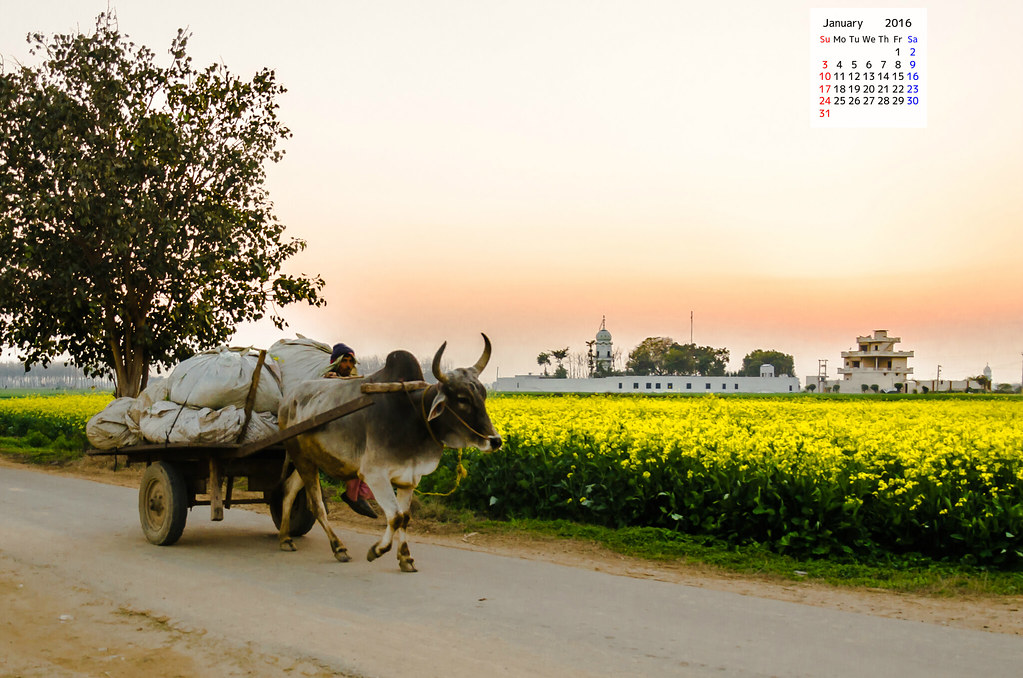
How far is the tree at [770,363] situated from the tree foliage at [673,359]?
16.9 ft

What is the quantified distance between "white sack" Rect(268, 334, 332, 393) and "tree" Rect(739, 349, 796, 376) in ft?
416

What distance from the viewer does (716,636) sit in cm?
682

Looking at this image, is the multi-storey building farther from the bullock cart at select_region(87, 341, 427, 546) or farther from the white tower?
the bullock cart at select_region(87, 341, 427, 546)

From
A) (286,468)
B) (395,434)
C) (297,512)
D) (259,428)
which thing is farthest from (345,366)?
(297,512)

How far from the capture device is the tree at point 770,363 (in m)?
134

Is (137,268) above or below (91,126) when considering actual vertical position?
below

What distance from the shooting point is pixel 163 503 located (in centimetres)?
1023

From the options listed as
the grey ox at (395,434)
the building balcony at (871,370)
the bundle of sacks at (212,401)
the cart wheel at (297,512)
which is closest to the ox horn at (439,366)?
the grey ox at (395,434)

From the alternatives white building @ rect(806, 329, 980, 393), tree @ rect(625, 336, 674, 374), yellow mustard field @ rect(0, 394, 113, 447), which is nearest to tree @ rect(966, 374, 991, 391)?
white building @ rect(806, 329, 980, 393)

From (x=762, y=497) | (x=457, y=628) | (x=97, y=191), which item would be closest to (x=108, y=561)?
(x=457, y=628)

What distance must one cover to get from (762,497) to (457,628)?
4.93 metres

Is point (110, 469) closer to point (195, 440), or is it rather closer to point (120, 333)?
point (120, 333)

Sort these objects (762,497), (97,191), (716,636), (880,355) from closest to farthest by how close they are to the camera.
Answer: (716,636) → (762,497) → (97,191) → (880,355)

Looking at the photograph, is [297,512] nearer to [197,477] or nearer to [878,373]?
[197,477]
